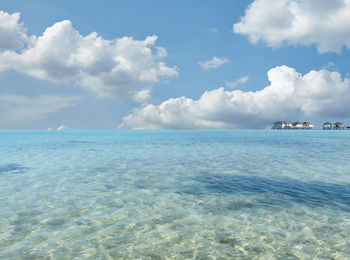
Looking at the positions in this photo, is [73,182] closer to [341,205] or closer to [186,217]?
[186,217]

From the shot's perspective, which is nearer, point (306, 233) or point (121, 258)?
point (121, 258)

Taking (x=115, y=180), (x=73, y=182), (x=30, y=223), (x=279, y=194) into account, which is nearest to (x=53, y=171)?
(x=73, y=182)

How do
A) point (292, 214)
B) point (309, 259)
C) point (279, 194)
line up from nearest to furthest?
1. point (309, 259)
2. point (292, 214)
3. point (279, 194)

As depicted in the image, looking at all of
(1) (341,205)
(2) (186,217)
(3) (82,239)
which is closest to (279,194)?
(1) (341,205)

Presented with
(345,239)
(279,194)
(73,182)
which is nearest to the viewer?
(345,239)

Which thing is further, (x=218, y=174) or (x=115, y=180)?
(x=218, y=174)

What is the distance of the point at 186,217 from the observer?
390 inches

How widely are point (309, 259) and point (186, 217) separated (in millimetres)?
4818

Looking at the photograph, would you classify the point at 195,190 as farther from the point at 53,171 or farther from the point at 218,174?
the point at 53,171

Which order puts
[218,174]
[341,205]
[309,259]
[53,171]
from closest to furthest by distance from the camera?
1. [309,259]
2. [341,205]
3. [218,174]
4. [53,171]

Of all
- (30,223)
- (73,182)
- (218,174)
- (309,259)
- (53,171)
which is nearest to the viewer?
(309,259)

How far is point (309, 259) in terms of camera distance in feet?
22.4

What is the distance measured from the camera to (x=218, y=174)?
19.0m

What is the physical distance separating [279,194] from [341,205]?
3.02m
